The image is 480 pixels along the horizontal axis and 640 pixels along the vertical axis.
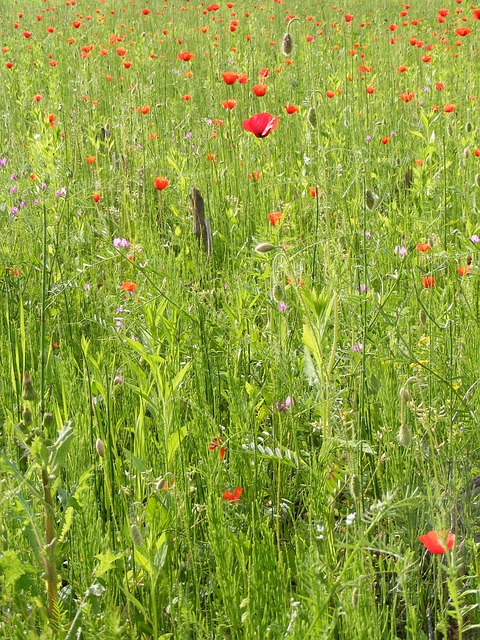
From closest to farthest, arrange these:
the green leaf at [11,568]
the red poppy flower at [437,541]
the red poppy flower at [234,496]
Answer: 1. the red poppy flower at [437,541]
2. the green leaf at [11,568]
3. the red poppy flower at [234,496]

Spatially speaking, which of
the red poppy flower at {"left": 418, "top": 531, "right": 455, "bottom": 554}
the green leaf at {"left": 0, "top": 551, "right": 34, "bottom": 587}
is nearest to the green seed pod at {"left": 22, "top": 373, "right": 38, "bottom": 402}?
the green leaf at {"left": 0, "top": 551, "right": 34, "bottom": 587}

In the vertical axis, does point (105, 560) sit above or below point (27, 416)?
below

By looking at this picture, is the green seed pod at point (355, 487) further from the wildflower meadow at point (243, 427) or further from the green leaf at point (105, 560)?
the green leaf at point (105, 560)

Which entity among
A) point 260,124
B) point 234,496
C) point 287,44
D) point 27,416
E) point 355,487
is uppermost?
point 287,44

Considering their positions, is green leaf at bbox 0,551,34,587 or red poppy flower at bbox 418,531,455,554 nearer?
red poppy flower at bbox 418,531,455,554

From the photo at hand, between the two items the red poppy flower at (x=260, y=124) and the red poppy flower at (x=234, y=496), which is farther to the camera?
the red poppy flower at (x=260, y=124)

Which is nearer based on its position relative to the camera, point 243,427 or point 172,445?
point 172,445

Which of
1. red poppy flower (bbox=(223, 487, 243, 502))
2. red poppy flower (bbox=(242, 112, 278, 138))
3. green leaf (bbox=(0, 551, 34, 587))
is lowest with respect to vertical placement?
red poppy flower (bbox=(223, 487, 243, 502))

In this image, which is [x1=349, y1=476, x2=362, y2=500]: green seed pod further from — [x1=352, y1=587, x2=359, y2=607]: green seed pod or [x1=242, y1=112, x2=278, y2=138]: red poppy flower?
[x1=242, y1=112, x2=278, y2=138]: red poppy flower

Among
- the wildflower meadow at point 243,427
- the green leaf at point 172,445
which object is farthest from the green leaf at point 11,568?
the green leaf at point 172,445

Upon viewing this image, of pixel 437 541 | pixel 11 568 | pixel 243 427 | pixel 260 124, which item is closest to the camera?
pixel 437 541

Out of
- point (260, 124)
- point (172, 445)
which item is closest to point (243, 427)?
point (172, 445)

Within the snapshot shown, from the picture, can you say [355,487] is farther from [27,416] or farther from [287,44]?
[287,44]

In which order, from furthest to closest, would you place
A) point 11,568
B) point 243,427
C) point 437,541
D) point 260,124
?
point 260,124
point 243,427
point 11,568
point 437,541
